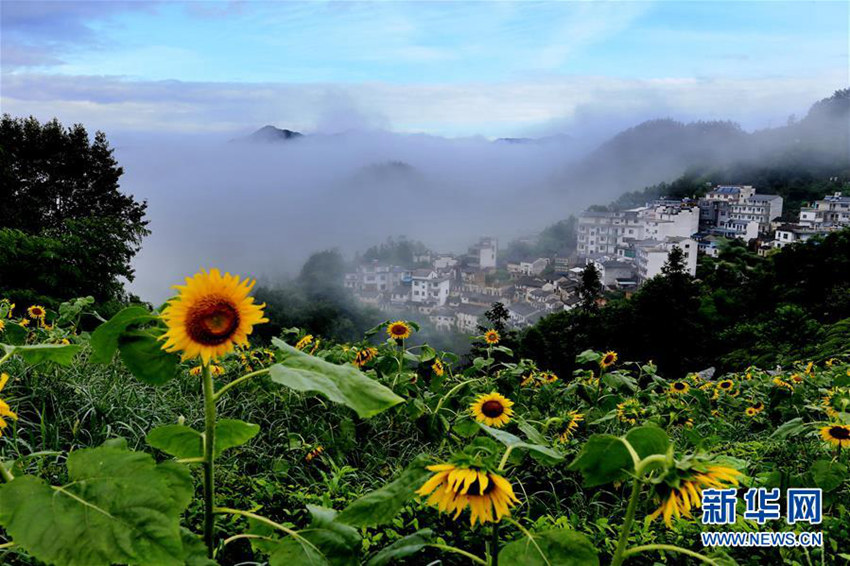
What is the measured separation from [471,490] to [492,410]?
112 centimetres

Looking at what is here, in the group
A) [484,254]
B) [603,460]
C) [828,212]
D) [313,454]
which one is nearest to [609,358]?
[313,454]

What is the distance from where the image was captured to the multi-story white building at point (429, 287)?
49156 mm

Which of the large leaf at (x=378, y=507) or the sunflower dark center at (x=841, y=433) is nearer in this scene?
the large leaf at (x=378, y=507)

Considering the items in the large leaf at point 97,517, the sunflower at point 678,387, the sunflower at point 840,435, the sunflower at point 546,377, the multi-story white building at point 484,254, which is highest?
the large leaf at point 97,517

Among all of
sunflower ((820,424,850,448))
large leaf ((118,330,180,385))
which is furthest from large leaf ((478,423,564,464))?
sunflower ((820,424,850,448))

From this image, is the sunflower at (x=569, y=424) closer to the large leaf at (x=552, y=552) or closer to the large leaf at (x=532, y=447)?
the large leaf at (x=532, y=447)

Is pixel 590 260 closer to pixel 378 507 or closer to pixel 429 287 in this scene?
pixel 429 287

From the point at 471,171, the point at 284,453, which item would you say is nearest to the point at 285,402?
the point at 284,453

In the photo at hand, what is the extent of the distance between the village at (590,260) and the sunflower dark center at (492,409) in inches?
1377

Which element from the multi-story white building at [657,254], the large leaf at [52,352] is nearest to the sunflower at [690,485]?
the large leaf at [52,352]

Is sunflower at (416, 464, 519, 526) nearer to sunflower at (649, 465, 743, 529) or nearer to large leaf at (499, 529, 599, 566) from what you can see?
large leaf at (499, 529, 599, 566)

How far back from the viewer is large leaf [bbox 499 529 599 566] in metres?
1.00

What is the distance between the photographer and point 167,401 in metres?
2.51

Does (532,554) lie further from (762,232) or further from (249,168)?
(249,168)
